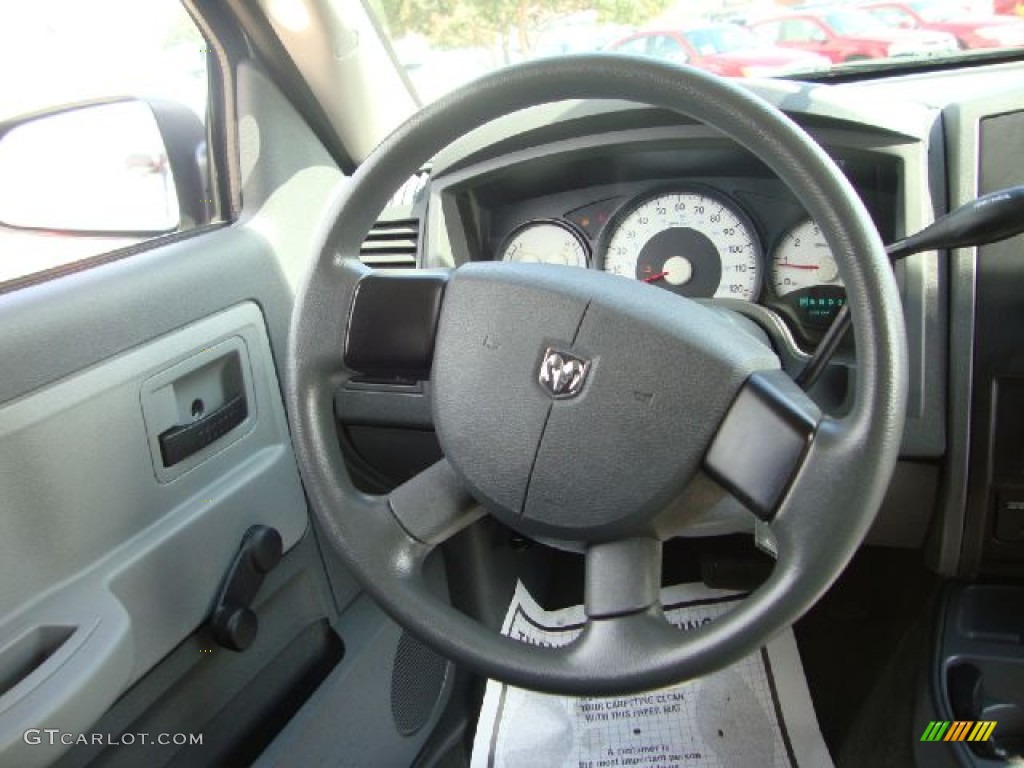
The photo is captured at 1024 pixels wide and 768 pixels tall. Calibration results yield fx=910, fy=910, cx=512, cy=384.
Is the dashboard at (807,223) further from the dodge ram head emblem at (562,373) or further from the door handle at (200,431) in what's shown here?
the dodge ram head emblem at (562,373)

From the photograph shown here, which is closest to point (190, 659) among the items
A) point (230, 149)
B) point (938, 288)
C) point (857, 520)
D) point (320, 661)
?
point (320, 661)

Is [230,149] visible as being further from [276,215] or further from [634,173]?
[634,173]

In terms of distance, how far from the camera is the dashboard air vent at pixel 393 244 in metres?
1.52

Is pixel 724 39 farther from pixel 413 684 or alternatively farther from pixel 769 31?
pixel 413 684

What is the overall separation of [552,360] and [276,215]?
0.86 m

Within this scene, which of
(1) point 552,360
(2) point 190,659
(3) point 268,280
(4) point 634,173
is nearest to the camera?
(1) point 552,360

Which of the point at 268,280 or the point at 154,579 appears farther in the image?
the point at 268,280

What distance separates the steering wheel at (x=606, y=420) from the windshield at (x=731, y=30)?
56 centimetres

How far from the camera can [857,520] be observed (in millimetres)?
735

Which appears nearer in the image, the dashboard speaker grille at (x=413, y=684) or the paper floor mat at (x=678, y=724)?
the paper floor mat at (x=678, y=724)

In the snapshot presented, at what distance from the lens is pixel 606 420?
34.3 inches

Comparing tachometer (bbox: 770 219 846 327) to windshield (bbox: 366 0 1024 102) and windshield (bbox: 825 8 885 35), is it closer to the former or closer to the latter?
windshield (bbox: 366 0 1024 102)

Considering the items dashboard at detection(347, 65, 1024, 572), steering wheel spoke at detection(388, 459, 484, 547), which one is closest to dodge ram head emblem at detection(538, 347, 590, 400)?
steering wheel spoke at detection(388, 459, 484, 547)

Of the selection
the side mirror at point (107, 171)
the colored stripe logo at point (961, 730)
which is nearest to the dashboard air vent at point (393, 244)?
the side mirror at point (107, 171)
